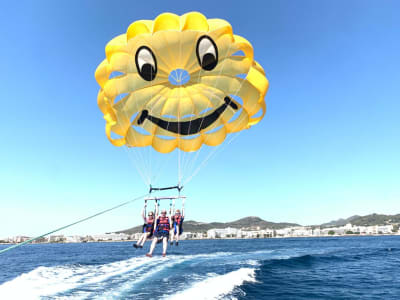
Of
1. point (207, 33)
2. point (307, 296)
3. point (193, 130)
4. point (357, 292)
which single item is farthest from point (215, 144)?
point (357, 292)

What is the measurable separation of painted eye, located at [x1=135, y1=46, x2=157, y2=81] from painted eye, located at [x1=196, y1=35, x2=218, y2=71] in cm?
170

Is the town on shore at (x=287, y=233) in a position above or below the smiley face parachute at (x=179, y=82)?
below

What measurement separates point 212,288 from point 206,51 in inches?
419

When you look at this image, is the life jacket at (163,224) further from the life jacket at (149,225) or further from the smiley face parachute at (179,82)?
the smiley face parachute at (179,82)

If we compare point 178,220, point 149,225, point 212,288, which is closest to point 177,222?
point 178,220

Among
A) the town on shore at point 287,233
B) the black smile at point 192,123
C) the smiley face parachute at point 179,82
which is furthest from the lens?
the town on shore at point 287,233

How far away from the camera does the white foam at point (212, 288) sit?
1095 cm

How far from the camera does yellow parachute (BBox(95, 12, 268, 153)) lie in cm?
923

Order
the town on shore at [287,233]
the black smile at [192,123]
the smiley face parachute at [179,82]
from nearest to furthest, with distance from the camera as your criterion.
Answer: the smiley face parachute at [179,82], the black smile at [192,123], the town on shore at [287,233]

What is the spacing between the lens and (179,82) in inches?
428

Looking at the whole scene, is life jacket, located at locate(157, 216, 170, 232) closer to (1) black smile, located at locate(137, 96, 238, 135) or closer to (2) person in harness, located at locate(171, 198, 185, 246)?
(2) person in harness, located at locate(171, 198, 185, 246)

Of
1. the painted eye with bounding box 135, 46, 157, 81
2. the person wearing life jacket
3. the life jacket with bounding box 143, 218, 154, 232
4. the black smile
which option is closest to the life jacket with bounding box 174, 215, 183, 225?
the person wearing life jacket

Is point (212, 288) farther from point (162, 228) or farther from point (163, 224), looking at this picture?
point (163, 224)

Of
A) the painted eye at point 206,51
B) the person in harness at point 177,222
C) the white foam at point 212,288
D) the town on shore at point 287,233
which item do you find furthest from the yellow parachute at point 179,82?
the town on shore at point 287,233
